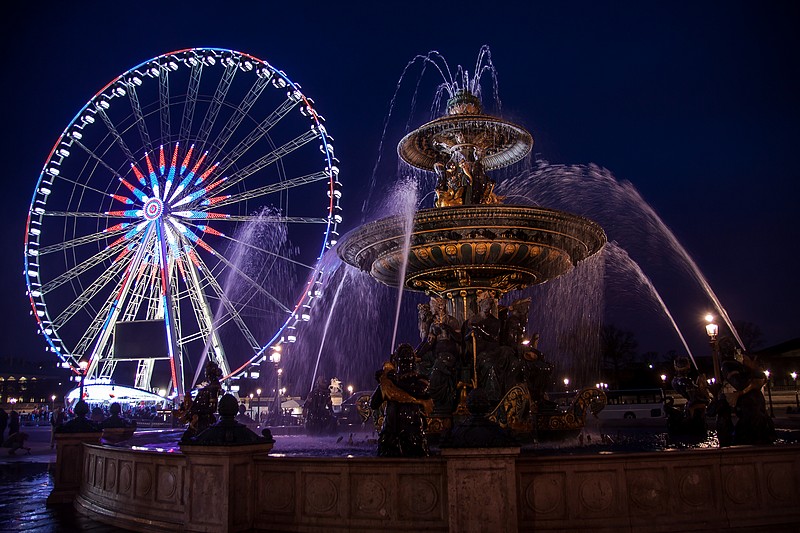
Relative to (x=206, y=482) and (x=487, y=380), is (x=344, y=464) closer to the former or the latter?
(x=206, y=482)

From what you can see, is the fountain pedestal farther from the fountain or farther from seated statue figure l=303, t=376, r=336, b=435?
seated statue figure l=303, t=376, r=336, b=435

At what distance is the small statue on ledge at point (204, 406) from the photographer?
9.48m

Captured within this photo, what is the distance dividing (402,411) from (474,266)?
4245 mm

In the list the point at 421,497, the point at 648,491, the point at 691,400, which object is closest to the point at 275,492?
the point at 421,497

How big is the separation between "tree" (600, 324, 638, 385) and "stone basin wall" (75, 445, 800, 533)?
53471mm

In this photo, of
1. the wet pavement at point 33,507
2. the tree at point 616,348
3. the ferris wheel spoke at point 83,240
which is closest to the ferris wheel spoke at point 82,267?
the ferris wheel spoke at point 83,240

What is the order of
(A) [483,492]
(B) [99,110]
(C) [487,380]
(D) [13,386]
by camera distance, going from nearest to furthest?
(A) [483,492] → (C) [487,380] → (B) [99,110] → (D) [13,386]

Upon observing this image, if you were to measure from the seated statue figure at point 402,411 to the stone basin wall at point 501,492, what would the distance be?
1.37m

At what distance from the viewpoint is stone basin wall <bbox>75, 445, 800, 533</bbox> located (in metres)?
4.88

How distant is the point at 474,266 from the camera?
414 inches

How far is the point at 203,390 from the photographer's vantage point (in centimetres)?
984

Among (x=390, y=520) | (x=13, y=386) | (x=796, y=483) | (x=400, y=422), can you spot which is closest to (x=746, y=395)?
(x=796, y=483)

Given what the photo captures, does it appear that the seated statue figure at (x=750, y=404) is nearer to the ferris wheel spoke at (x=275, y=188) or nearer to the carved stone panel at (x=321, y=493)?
the carved stone panel at (x=321, y=493)

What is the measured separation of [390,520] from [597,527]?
1612mm
